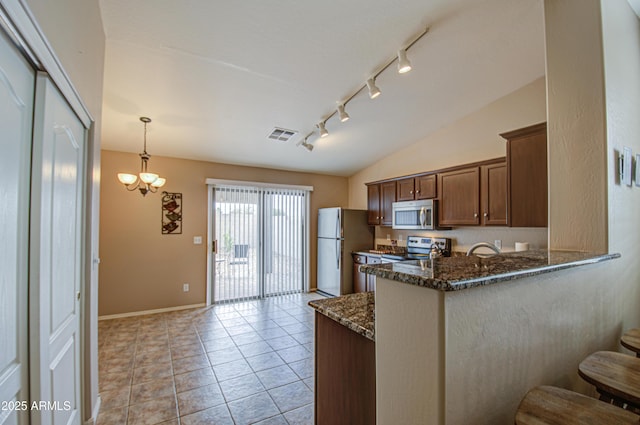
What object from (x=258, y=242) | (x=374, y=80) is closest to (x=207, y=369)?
(x=258, y=242)

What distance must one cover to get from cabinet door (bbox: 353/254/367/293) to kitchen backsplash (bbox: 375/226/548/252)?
748 millimetres

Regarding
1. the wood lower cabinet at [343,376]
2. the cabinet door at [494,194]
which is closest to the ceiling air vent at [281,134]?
the cabinet door at [494,194]

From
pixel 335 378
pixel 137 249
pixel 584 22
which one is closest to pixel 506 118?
pixel 584 22

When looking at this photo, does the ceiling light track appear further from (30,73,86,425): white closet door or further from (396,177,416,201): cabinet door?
(30,73,86,425): white closet door

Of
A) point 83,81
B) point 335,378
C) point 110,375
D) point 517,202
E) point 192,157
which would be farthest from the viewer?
point 192,157

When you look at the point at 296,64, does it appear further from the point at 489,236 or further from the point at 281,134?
the point at 489,236

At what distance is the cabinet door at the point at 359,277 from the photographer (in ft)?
15.9

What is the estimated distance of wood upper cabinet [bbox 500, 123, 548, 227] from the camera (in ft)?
8.46

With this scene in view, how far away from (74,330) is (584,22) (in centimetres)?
362

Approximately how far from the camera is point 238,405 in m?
2.15

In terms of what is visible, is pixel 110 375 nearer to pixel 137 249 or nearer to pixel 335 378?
pixel 137 249

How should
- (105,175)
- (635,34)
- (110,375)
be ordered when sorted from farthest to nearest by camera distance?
(105,175), (110,375), (635,34)

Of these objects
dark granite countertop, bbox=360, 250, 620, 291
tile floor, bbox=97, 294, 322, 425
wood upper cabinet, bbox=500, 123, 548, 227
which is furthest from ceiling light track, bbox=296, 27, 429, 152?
tile floor, bbox=97, 294, 322, 425

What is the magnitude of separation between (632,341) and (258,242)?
457cm
